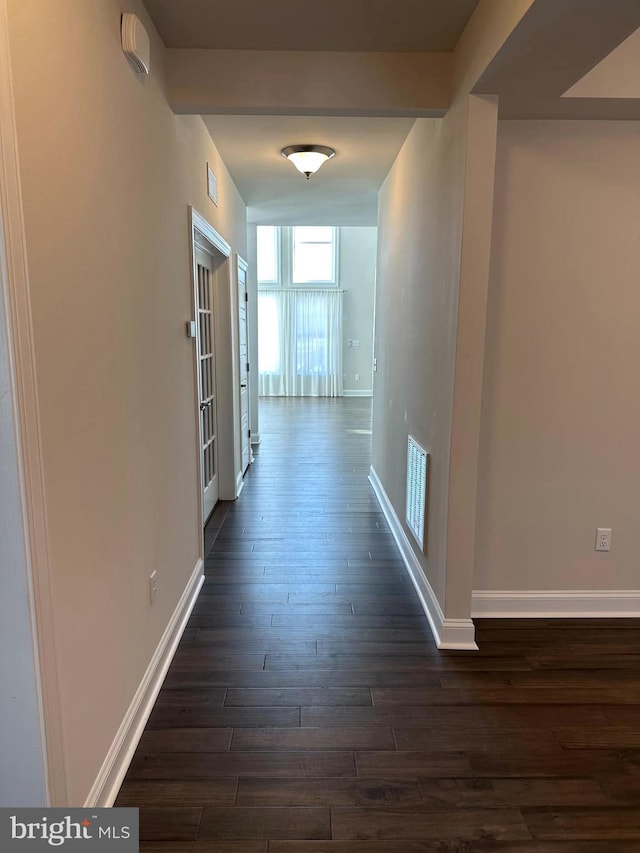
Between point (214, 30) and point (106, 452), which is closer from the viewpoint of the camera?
point (106, 452)

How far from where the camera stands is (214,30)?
2.13 meters

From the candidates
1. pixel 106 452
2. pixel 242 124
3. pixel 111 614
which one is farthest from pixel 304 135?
pixel 111 614

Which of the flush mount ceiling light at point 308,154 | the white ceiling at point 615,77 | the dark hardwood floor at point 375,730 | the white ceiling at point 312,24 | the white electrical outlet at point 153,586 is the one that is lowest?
the dark hardwood floor at point 375,730

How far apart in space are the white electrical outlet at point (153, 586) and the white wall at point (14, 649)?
86 cm

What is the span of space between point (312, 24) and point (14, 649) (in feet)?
7.73

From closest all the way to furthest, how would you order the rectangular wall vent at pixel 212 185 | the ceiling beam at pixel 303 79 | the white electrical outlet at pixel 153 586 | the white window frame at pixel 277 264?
the white electrical outlet at pixel 153 586, the ceiling beam at pixel 303 79, the rectangular wall vent at pixel 212 185, the white window frame at pixel 277 264

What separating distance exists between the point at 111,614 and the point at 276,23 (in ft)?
7.43

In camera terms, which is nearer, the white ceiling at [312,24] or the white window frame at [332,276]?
the white ceiling at [312,24]

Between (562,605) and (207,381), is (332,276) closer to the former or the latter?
(207,381)

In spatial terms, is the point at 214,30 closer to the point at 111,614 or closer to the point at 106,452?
the point at 106,452

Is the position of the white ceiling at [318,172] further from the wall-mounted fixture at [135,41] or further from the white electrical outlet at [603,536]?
the white electrical outlet at [603,536]

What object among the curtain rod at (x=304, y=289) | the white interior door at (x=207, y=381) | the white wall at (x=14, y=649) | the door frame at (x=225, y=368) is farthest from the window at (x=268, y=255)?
the white wall at (x=14, y=649)

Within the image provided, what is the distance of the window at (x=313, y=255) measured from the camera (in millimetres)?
10836

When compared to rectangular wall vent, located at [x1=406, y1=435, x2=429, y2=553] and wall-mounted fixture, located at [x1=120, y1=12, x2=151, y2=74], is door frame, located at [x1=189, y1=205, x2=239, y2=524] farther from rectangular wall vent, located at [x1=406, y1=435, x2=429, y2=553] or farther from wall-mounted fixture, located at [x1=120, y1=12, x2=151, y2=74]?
wall-mounted fixture, located at [x1=120, y1=12, x2=151, y2=74]
